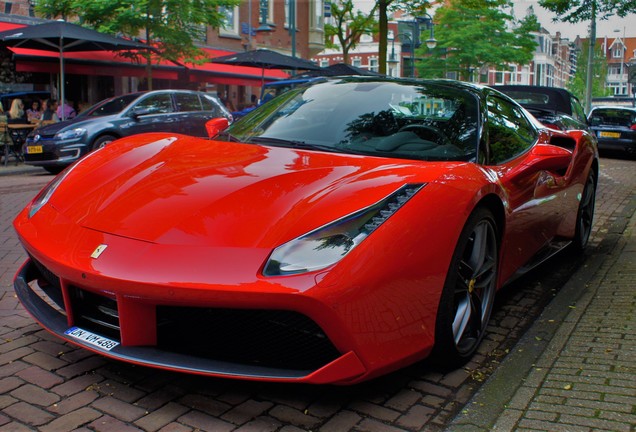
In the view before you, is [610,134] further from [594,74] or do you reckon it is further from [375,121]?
[594,74]

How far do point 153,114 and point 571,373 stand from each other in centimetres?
1067

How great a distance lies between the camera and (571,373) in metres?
2.94

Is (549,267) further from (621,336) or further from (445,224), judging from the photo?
(445,224)

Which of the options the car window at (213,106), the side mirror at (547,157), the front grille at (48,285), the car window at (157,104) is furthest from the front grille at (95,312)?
the car window at (213,106)

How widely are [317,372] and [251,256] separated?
1.50 feet

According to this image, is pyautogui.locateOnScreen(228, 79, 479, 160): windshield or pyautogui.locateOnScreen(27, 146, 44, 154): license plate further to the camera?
A: pyautogui.locateOnScreen(27, 146, 44, 154): license plate

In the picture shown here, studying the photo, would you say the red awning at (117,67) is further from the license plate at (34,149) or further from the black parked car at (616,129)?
the black parked car at (616,129)

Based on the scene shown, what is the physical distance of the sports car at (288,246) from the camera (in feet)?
7.80

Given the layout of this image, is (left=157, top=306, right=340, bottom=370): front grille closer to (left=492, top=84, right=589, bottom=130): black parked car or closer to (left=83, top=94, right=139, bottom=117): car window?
(left=492, top=84, right=589, bottom=130): black parked car

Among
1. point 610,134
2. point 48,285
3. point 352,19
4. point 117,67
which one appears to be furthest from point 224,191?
point 352,19

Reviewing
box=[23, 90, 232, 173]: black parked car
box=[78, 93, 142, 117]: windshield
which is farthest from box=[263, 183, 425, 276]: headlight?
box=[78, 93, 142, 117]: windshield

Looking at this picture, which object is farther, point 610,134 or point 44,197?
point 610,134

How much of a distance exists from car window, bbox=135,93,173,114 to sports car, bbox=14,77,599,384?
924cm

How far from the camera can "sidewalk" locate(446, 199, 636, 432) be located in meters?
2.50
